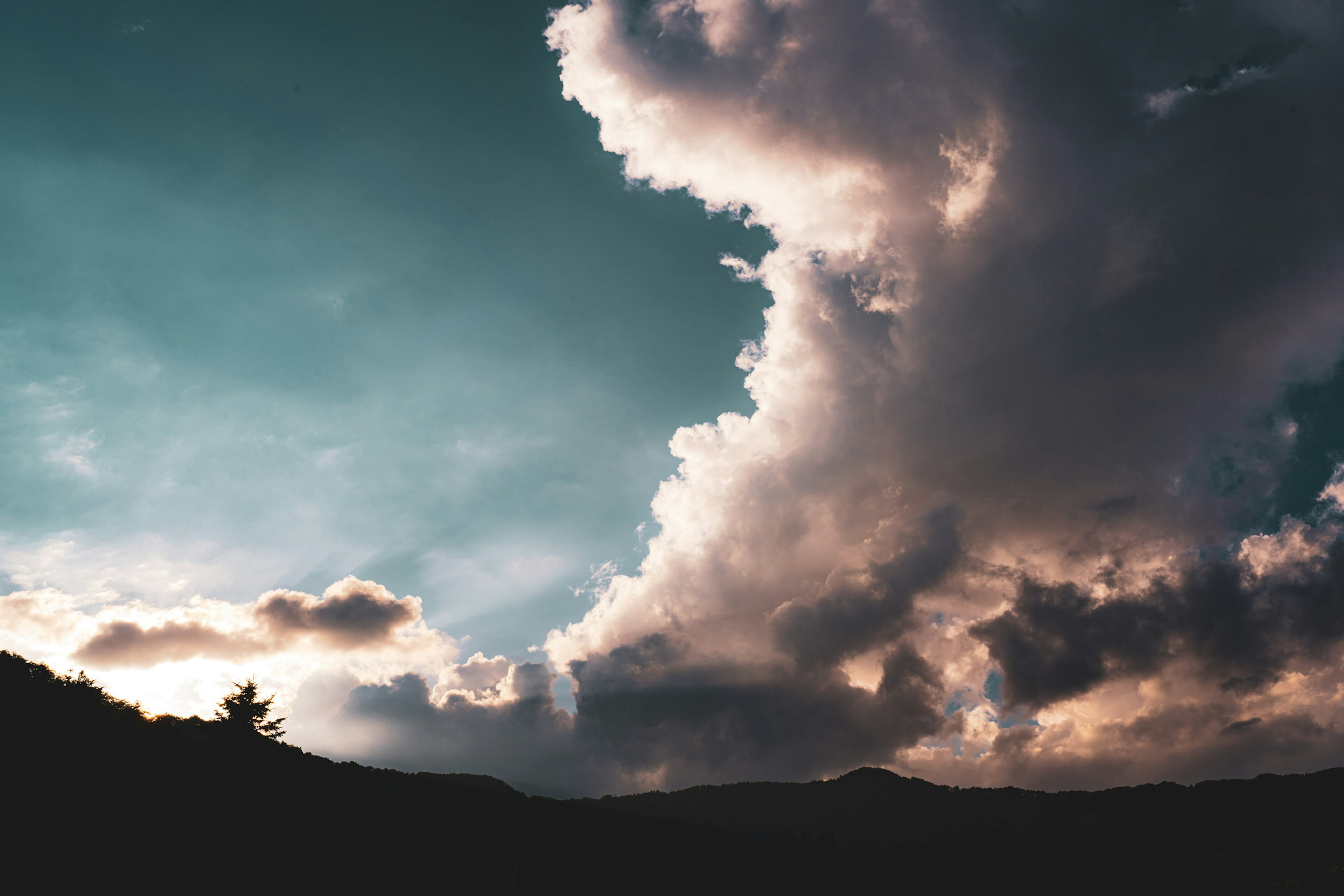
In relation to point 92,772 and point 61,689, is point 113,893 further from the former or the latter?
point 61,689

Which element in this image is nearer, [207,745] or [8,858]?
[8,858]

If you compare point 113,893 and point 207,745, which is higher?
point 207,745

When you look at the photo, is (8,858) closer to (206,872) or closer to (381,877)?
(206,872)

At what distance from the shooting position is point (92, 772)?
38156 millimetres

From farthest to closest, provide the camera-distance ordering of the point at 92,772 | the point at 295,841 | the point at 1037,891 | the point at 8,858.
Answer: the point at 1037,891, the point at 295,841, the point at 92,772, the point at 8,858

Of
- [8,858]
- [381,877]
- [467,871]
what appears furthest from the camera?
[467,871]

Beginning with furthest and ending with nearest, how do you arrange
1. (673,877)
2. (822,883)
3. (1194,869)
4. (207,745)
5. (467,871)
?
(1194,869) < (822,883) < (673,877) < (467,871) < (207,745)

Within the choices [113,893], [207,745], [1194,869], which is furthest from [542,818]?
[1194,869]

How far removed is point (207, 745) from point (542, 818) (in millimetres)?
91417

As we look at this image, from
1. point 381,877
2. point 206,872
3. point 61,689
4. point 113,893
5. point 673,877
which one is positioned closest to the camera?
point 113,893

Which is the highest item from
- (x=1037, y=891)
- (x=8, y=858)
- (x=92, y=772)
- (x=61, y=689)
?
(x=61, y=689)

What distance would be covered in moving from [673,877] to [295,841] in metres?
78.9

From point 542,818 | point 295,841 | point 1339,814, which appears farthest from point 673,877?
point 1339,814

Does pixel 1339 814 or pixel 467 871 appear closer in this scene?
pixel 467 871
